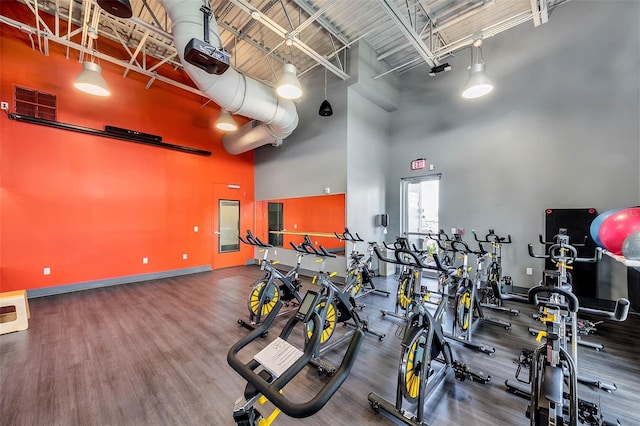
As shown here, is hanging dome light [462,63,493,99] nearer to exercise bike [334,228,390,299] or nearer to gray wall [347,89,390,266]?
gray wall [347,89,390,266]

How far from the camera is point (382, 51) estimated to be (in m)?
5.86

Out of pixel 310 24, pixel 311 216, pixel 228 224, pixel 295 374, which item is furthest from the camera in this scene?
pixel 311 216

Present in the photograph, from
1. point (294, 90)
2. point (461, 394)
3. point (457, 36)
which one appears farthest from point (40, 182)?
point (457, 36)

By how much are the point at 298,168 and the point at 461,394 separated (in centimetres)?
553

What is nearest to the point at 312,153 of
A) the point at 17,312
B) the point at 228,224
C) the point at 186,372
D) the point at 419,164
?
the point at 419,164

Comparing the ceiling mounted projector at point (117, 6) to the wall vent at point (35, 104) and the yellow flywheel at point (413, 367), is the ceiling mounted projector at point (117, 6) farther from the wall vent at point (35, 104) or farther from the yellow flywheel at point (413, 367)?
the yellow flywheel at point (413, 367)

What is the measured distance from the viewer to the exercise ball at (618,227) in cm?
288

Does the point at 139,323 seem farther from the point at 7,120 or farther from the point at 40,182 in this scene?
the point at 7,120

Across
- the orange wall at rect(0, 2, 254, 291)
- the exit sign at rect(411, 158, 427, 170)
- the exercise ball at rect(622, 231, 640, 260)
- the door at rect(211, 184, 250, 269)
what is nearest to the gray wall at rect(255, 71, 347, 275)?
the door at rect(211, 184, 250, 269)

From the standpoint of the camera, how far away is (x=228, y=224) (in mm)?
7332

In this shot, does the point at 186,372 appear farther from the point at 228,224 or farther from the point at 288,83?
the point at 228,224

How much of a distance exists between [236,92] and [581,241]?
646 centimetres

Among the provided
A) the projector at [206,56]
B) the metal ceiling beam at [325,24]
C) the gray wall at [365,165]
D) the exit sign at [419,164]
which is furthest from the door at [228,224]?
the exit sign at [419,164]

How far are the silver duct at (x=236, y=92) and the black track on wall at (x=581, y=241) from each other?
545cm
